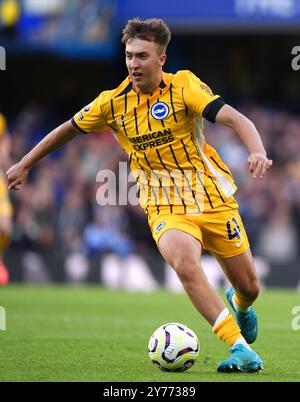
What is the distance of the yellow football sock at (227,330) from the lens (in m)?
6.43

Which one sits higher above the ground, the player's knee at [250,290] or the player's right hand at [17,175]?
the player's right hand at [17,175]

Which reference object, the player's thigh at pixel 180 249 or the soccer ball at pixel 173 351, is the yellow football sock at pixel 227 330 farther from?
the player's thigh at pixel 180 249

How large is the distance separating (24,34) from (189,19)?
9.48 ft

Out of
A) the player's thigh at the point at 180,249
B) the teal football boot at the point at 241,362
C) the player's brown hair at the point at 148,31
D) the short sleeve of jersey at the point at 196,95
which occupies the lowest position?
the teal football boot at the point at 241,362

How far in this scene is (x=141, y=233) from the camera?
675 inches

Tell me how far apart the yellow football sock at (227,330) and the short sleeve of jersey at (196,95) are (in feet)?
4.57

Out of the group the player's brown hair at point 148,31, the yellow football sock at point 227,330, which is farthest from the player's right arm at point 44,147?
the yellow football sock at point 227,330

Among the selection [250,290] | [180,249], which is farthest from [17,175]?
[250,290]

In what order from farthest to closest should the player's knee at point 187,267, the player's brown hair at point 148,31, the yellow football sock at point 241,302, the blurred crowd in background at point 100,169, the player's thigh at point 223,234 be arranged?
the blurred crowd in background at point 100,169, the yellow football sock at point 241,302, the player's thigh at point 223,234, the player's brown hair at point 148,31, the player's knee at point 187,267

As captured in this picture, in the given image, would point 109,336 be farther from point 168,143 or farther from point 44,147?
point 168,143

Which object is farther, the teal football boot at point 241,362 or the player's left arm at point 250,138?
the teal football boot at point 241,362

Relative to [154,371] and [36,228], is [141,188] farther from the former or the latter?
[36,228]

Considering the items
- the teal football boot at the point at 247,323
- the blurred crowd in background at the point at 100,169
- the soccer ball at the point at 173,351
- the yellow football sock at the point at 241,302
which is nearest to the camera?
the soccer ball at the point at 173,351
